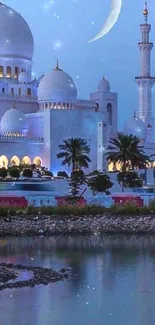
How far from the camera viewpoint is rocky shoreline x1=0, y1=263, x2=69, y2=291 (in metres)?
14.9

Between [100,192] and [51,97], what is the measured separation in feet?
51.3

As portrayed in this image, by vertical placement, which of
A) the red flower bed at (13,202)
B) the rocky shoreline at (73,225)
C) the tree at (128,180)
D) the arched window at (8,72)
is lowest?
the rocky shoreline at (73,225)

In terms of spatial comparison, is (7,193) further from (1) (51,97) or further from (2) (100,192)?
(1) (51,97)

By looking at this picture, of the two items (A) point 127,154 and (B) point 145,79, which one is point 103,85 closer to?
(B) point 145,79

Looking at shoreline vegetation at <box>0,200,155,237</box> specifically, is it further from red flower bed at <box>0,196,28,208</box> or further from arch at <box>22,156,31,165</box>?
arch at <box>22,156,31,165</box>

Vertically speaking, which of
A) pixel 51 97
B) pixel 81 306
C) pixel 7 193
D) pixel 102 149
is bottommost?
pixel 81 306

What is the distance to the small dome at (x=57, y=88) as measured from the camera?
4816cm

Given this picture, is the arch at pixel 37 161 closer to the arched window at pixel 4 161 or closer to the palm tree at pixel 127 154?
the arched window at pixel 4 161

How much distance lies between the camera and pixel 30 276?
52.1 feet

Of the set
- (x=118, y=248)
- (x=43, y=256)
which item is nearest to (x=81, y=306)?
(x=43, y=256)

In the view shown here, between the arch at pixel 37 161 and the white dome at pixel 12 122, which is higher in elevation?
the white dome at pixel 12 122

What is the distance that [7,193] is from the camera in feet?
105

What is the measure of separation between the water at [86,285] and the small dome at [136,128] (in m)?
29.7

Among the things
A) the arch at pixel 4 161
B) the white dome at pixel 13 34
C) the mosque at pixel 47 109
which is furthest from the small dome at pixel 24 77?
the arch at pixel 4 161
